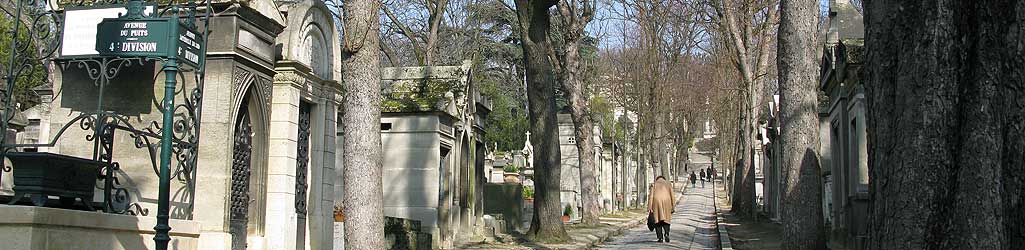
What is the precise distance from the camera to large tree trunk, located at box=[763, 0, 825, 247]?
11.1 meters

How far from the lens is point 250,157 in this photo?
9.34m

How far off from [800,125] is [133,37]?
299 inches

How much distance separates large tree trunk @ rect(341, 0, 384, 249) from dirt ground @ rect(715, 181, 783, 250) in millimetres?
6713

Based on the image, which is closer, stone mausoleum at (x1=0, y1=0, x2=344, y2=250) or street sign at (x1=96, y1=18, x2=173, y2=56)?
street sign at (x1=96, y1=18, x2=173, y2=56)

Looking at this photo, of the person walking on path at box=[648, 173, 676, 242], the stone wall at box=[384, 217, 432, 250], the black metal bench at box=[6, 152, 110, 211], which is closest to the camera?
the black metal bench at box=[6, 152, 110, 211]

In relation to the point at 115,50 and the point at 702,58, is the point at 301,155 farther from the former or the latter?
the point at 702,58

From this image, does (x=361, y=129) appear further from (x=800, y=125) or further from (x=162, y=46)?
(x=800, y=125)

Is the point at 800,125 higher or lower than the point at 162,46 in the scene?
lower

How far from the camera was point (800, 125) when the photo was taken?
11.3 meters

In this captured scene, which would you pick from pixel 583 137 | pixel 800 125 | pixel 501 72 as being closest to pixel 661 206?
pixel 583 137

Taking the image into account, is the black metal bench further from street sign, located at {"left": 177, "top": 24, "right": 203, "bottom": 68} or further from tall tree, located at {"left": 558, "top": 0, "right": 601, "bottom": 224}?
tall tree, located at {"left": 558, "top": 0, "right": 601, "bottom": 224}

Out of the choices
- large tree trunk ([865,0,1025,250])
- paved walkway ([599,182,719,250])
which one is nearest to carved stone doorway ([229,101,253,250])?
large tree trunk ([865,0,1025,250])

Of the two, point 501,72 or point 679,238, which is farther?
point 501,72

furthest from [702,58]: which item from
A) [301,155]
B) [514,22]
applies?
[301,155]
